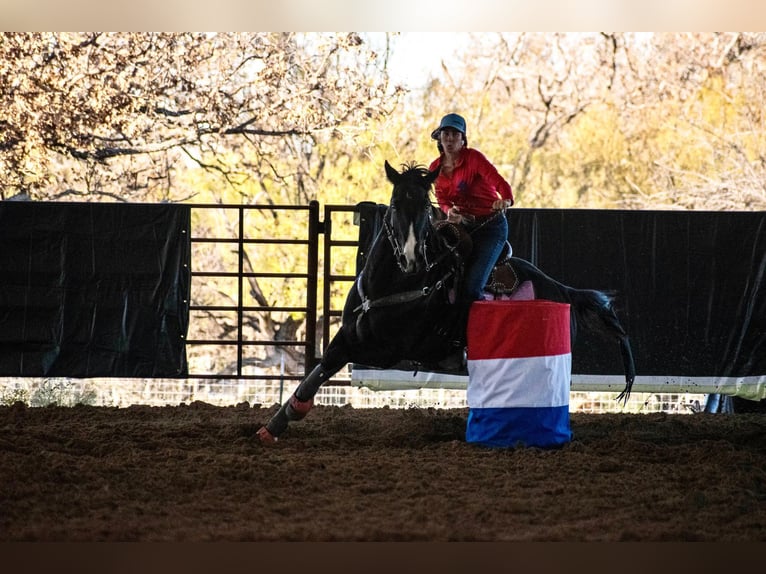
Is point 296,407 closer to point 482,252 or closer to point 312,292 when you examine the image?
point 482,252

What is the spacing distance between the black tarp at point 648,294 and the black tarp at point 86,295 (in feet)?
9.99

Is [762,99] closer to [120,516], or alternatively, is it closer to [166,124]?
[166,124]

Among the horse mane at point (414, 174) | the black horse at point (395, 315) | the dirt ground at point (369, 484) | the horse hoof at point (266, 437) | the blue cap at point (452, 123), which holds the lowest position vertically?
the dirt ground at point (369, 484)

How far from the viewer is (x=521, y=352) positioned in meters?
5.80

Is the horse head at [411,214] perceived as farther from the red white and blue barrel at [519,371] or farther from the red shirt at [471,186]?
the red white and blue barrel at [519,371]

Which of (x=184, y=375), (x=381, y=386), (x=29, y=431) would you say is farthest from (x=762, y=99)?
(x=29, y=431)

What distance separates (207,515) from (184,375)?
399 cm

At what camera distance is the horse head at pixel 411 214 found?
5.44 m

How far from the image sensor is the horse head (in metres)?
5.44

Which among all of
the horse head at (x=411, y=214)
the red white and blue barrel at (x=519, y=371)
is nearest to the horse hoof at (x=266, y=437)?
the red white and blue barrel at (x=519, y=371)

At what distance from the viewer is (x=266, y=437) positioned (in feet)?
19.9

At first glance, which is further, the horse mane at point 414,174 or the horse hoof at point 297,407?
the horse hoof at point 297,407

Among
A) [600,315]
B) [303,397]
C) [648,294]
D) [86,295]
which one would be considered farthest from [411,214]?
[86,295]

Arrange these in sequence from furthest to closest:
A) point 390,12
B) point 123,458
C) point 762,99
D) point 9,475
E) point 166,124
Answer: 1. point 762,99
2. point 166,124
3. point 390,12
4. point 123,458
5. point 9,475
